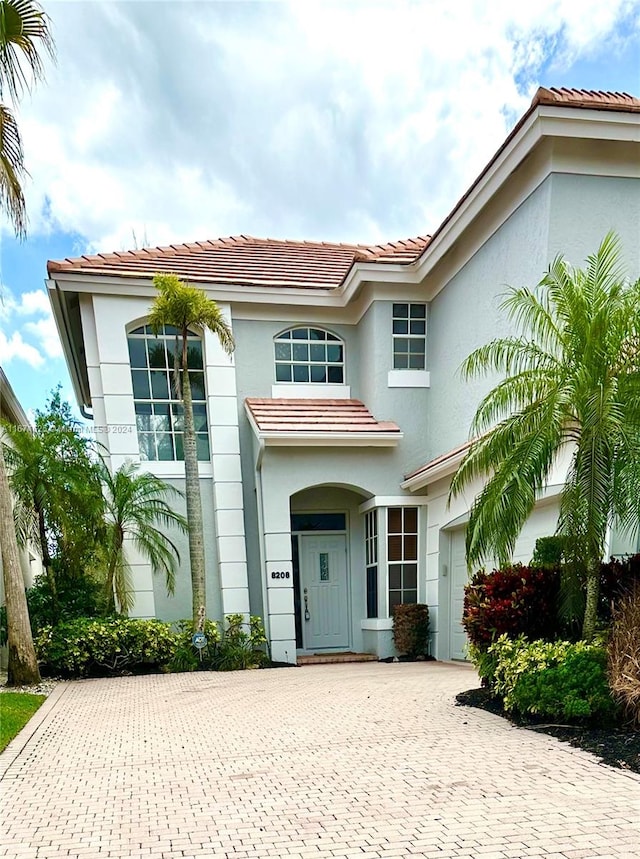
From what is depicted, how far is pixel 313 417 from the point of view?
11812 mm

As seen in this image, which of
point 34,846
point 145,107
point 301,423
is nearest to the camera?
point 34,846

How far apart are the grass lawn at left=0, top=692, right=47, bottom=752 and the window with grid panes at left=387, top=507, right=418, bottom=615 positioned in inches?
257

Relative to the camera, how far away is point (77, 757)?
515 cm

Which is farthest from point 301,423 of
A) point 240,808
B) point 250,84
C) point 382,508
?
point 240,808

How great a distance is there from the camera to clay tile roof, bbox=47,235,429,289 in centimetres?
1239

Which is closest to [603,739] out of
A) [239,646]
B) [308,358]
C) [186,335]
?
[239,646]

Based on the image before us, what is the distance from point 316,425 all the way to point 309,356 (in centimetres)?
241

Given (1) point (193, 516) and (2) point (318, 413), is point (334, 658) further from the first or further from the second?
(2) point (318, 413)

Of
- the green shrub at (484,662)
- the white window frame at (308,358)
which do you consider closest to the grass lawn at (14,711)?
the green shrub at (484,662)

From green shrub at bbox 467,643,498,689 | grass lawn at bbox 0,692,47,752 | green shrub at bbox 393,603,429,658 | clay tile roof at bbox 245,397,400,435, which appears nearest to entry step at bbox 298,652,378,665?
green shrub at bbox 393,603,429,658

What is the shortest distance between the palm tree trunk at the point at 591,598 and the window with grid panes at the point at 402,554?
6.06 meters

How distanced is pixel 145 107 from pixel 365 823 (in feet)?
33.5

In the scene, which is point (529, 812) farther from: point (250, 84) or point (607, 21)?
point (250, 84)

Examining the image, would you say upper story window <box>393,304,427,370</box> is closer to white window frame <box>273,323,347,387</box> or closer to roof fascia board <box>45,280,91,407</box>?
white window frame <box>273,323,347,387</box>
